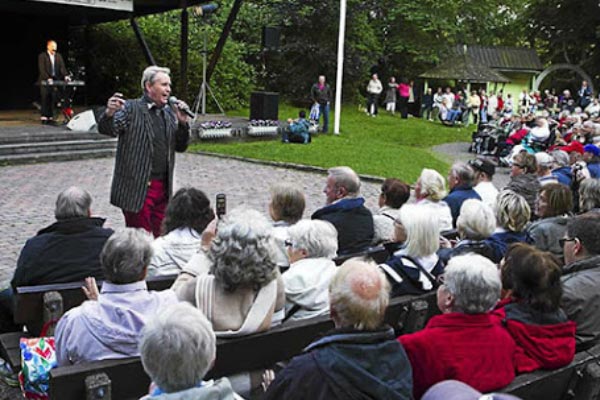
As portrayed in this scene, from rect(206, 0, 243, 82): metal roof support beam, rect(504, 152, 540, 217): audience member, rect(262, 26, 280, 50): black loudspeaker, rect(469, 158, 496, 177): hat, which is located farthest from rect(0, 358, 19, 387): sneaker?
rect(262, 26, 280, 50): black loudspeaker

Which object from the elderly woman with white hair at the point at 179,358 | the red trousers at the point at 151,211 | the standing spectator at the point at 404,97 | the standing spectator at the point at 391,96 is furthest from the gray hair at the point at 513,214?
the standing spectator at the point at 391,96

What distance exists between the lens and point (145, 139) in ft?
18.5

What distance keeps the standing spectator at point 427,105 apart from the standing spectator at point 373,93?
333 cm

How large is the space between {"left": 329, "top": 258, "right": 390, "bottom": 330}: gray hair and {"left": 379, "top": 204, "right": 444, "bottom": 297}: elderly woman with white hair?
4.46 ft

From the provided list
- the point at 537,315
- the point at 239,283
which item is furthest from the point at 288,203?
the point at 537,315

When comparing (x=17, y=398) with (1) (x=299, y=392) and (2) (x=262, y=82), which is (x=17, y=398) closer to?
(1) (x=299, y=392)

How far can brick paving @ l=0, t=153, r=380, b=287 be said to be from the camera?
8.40 metres

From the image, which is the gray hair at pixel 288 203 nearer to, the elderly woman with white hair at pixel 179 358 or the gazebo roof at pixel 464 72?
the elderly woman with white hair at pixel 179 358

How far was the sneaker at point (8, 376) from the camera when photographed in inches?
159

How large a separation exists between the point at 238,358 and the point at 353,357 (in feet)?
2.92

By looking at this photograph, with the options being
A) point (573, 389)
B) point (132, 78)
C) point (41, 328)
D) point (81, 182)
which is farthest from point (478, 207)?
point (132, 78)

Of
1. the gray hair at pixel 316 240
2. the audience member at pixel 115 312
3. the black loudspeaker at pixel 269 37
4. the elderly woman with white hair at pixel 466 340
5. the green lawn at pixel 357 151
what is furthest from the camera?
the black loudspeaker at pixel 269 37

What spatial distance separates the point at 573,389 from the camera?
10.8 feet

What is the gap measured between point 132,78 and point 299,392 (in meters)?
20.3
